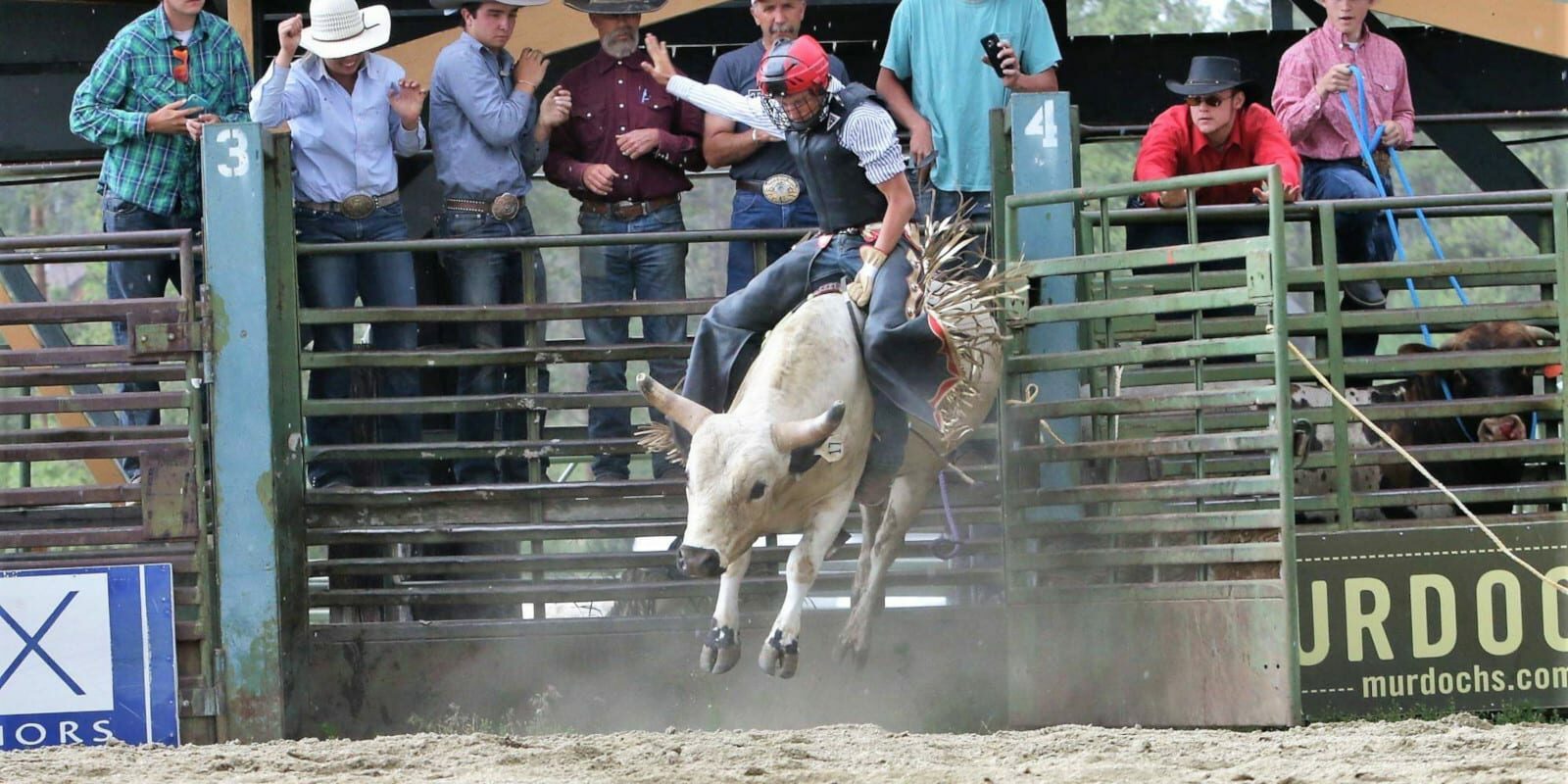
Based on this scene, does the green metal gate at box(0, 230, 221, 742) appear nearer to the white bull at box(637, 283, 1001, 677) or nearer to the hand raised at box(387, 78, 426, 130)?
the hand raised at box(387, 78, 426, 130)

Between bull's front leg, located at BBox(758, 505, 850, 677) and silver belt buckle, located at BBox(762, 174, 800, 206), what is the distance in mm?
1835

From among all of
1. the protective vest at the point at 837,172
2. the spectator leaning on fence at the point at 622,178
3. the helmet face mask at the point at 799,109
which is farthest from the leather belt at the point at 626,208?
the helmet face mask at the point at 799,109

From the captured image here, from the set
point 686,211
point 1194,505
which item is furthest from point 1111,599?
point 686,211

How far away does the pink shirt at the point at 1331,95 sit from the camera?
29.0 ft

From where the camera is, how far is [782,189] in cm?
852

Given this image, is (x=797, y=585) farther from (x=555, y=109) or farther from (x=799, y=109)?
(x=555, y=109)

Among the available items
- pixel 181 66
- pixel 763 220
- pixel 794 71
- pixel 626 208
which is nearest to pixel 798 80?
pixel 794 71

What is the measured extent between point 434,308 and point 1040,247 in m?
2.50

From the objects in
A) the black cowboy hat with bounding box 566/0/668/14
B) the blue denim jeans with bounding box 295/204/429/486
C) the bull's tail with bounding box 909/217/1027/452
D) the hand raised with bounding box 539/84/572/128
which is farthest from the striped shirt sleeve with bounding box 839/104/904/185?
the blue denim jeans with bounding box 295/204/429/486

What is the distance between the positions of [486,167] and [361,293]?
779mm

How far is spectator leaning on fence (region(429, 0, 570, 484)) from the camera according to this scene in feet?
26.9

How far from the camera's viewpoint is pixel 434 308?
7.86 metres

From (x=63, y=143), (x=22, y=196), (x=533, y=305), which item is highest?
(x=22, y=196)

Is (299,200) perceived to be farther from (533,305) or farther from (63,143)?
(63,143)
